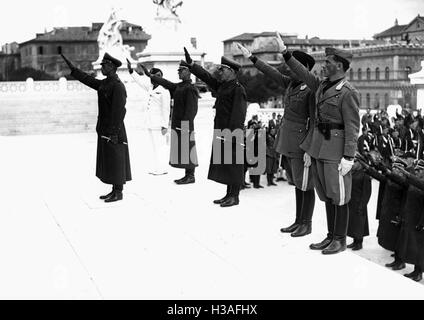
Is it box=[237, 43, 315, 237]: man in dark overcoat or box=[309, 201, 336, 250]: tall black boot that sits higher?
box=[237, 43, 315, 237]: man in dark overcoat

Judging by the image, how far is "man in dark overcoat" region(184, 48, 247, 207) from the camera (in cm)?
733

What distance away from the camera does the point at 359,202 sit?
8.35m

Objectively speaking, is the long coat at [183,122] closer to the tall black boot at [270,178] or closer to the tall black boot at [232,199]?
the tall black boot at [232,199]

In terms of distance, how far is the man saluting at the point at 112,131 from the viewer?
293 inches

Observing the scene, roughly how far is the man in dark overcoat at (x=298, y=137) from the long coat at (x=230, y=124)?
1.08m

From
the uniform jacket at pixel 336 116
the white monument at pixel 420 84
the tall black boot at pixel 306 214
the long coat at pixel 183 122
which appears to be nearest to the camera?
the uniform jacket at pixel 336 116

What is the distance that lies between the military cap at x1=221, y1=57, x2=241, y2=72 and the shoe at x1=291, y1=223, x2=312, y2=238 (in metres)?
2.33

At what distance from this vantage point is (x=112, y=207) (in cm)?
734

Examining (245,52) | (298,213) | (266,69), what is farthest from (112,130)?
(298,213)

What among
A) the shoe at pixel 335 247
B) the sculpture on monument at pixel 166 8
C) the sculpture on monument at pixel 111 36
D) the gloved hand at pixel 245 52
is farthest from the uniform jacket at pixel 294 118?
the sculpture on monument at pixel 111 36

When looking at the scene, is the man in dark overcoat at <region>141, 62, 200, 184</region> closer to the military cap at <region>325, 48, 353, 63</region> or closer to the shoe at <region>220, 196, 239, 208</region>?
the shoe at <region>220, 196, 239, 208</region>

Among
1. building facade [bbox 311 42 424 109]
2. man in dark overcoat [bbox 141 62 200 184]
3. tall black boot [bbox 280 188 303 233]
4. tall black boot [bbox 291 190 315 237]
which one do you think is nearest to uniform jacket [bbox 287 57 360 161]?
tall black boot [bbox 291 190 315 237]

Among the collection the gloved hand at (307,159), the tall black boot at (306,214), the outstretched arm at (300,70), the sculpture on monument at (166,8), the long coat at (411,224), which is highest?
the sculpture on monument at (166,8)
